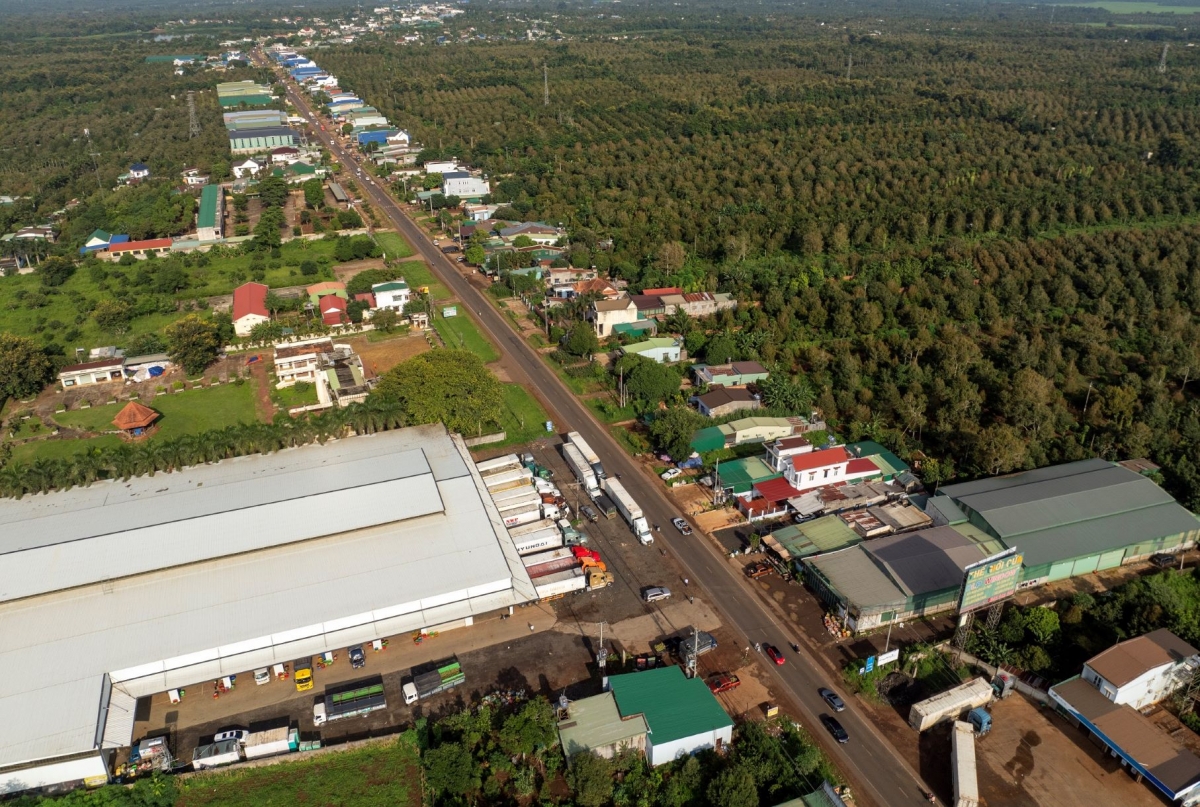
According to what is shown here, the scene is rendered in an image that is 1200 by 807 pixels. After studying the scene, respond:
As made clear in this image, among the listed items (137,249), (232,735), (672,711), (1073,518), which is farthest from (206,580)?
(137,249)

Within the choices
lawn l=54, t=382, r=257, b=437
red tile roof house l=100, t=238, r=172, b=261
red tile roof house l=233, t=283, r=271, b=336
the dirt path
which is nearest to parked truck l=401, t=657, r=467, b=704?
the dirt path

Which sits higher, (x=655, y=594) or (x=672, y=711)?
(x=672, y=711)

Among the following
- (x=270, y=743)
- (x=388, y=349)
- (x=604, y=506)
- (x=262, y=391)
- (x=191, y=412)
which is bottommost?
(x=270, y=743)

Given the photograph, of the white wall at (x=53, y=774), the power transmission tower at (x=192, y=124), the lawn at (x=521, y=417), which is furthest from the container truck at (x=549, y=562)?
the power transmission tower at (x=192, y=124)

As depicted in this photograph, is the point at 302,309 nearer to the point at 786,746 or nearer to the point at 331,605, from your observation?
the point at 331,605

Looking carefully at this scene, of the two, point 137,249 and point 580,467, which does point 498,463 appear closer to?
point 580,467

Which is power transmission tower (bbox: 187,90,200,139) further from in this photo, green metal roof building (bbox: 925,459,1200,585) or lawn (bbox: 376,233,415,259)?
green metal roof building (bbox: 925,459,1200,585)
